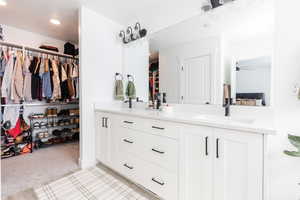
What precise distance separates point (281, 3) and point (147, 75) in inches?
65.1

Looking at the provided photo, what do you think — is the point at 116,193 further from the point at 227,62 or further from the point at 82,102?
the point at 227,62

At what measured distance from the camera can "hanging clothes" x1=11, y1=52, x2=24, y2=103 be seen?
2504 mm

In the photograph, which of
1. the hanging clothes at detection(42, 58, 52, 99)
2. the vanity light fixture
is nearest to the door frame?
the vanity light fixture

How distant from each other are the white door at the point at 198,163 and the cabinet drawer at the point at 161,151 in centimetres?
10

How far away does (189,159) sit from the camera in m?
1.22

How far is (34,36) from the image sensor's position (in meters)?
3.14

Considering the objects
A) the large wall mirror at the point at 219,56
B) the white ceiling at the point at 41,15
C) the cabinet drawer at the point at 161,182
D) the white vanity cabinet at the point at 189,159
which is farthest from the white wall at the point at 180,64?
the white ceiling at the point at 41,15

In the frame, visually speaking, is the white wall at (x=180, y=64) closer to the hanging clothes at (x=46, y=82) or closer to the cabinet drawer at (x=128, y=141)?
the cabinet drawer at (x=128, y=141)

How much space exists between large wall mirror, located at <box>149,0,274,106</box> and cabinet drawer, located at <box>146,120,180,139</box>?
2.01 feet

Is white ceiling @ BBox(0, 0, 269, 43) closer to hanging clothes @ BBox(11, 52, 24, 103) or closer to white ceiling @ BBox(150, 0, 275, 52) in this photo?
white ceiling @ BBox(150, 0, 275, 52)

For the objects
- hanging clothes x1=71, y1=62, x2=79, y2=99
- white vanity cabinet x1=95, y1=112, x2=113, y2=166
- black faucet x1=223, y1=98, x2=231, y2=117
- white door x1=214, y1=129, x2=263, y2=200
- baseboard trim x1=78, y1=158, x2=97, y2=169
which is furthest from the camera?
hanging clothes x1=71, y1=62, x2=79, y2=99

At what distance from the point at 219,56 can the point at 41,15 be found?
2.89m

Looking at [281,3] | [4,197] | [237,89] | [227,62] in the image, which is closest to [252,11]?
[281,3]

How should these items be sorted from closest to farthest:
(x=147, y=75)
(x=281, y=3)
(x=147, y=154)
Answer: (x=281, y=3) → (x=147, y=154) → (x=147, y=75)
